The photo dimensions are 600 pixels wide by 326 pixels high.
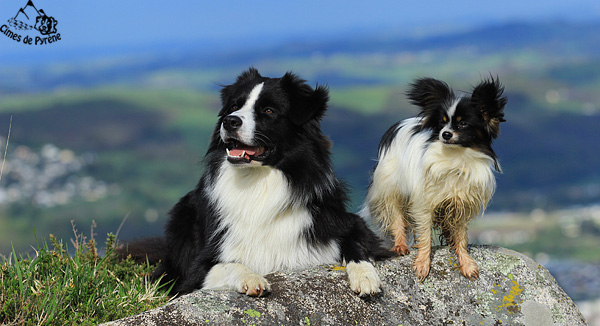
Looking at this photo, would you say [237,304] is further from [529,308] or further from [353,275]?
[529,308]

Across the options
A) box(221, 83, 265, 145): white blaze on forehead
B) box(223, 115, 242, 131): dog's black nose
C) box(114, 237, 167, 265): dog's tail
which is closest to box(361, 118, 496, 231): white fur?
box(221, 83, 265, 145): white blaze on forehead

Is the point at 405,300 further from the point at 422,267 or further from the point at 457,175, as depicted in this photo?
the point at 457,175

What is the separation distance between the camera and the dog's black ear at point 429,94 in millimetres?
5312

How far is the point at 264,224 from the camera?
5156mm

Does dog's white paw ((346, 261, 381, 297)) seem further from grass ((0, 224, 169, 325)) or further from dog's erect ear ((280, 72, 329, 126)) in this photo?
grass ((0, 224, 169, 325))

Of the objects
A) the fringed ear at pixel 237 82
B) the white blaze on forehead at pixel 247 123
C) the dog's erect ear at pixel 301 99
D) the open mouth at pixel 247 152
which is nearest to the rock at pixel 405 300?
the open mouth at pixel 247 152

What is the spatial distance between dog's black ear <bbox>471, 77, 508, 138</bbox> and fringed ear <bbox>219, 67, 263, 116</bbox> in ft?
5.64

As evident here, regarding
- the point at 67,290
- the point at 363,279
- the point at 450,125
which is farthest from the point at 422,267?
the point at 67,290

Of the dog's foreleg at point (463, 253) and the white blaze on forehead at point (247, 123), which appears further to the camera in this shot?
the dog's foreleg at point (463, 253)

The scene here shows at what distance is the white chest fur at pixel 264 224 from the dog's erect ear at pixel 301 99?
1.56 feet

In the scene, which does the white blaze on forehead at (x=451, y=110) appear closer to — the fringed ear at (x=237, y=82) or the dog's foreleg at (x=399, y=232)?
the dog's foreleg at (x=399, y=232)

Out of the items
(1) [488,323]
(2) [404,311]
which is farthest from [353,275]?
(1) [488,323]

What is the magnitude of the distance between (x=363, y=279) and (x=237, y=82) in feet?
6.42

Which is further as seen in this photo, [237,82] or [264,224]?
[237,82]
